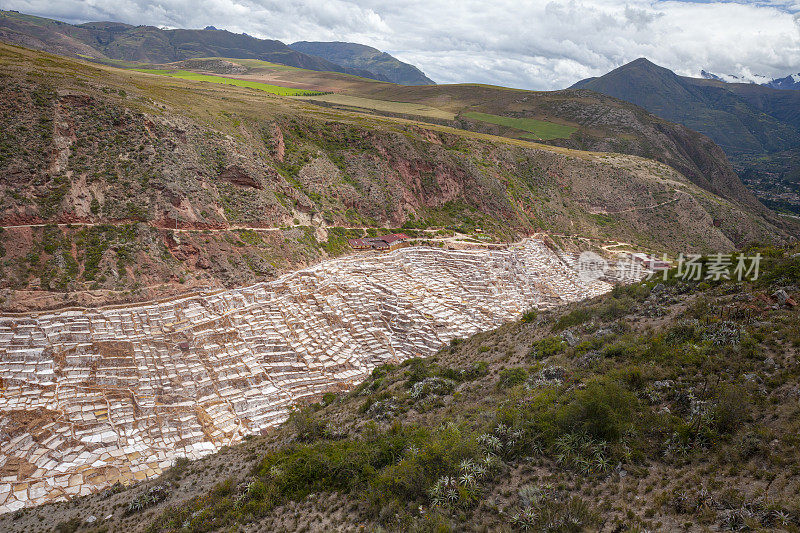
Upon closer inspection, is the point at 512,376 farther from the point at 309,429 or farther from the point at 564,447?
the point at 309,429

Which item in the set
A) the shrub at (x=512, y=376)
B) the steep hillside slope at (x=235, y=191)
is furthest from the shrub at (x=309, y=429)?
the steep hillside slope at (x=235, y=191)

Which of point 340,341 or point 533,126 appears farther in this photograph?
point 533,126

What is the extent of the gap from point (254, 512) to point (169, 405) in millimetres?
14565

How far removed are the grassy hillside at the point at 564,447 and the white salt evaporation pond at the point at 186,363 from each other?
11.4ft

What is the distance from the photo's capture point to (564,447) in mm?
13109

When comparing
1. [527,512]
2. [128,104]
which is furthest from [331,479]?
[128,104]

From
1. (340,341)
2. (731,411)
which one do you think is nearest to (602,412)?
(731,411)

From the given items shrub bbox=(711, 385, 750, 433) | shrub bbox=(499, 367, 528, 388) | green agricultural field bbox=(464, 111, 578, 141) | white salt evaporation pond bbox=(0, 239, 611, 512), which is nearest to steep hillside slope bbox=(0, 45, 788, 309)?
white salt evaporation pond bbox=(0, 239, 611, 512)

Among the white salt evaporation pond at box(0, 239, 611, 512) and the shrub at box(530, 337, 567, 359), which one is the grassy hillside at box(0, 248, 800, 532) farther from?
the white salt evaporation pond at box(0, 239, 611, 512)

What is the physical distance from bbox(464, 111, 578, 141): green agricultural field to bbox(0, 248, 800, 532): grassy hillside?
284 ft

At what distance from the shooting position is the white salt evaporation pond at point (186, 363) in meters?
22.3

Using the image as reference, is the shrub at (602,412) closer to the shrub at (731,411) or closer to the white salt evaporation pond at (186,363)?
the shrub at (731,411)

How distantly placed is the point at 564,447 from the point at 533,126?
352ft

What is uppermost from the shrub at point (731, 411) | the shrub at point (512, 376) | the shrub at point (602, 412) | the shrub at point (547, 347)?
the shrub at point (731, 411)
